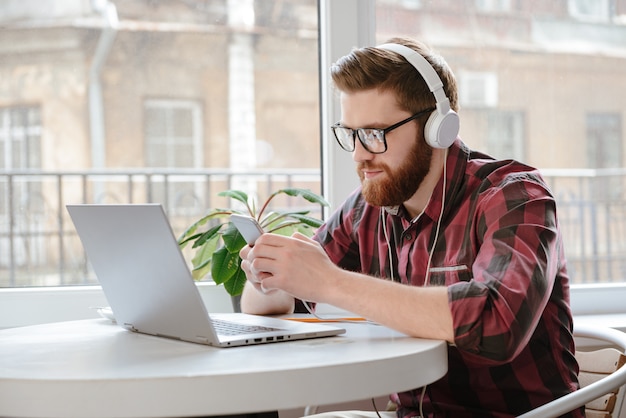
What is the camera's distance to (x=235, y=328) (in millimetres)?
1507

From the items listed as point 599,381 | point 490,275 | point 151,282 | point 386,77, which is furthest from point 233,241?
point 599,381

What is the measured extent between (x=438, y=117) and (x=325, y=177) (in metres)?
1.11

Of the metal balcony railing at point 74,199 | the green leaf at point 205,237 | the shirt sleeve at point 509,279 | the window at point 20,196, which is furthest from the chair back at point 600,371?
the window at point 20,196

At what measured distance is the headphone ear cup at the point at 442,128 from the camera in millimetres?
1686

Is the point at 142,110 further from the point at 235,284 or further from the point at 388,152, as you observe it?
the point at 388,152

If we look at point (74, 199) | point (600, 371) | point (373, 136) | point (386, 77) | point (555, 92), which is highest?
point (555, 92)

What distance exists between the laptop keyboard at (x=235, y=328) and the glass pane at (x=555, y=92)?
1500mm

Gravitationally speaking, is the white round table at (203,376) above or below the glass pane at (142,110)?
below

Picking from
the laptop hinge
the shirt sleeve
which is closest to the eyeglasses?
the shirt sleeve

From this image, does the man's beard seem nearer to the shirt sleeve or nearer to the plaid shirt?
the plaid shirt

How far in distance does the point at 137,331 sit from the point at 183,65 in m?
1.41

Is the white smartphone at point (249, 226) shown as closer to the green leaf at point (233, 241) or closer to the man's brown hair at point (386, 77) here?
the man's brown hair at point (386, 77)

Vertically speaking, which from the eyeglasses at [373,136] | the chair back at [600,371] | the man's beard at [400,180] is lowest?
the chair back at [600,371]

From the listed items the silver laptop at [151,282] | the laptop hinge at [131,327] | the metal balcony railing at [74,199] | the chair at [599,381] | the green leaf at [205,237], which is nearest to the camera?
the silver laptop at [151,282]
